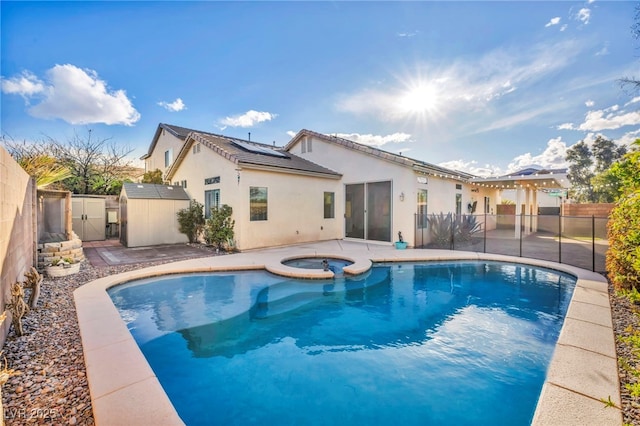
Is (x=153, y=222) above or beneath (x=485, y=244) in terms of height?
above

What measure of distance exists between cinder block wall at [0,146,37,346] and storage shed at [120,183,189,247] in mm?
5629

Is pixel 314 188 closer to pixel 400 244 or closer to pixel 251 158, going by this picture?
pixel 251 158

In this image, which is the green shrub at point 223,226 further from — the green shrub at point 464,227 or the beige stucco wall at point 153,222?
the green shrub at point 464,227

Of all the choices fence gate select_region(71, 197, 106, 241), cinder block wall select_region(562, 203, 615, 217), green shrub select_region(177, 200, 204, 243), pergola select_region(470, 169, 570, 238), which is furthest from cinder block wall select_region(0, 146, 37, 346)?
cinder block wall select_region(562, 203, 615, 217)

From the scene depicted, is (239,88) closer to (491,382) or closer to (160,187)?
(160,187)

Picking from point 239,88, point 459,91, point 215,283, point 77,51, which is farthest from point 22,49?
point 459,91

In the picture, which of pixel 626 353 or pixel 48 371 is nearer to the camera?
pixel 48 371

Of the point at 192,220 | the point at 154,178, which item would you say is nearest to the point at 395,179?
the point at 192,220

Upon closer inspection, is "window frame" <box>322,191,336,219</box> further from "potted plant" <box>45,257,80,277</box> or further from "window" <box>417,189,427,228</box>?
"potted plant" <box>45,257,80,277</box>

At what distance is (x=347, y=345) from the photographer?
15.3ft

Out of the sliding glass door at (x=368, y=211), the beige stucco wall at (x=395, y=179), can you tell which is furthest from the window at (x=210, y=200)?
the sliding glass door at (x=368, y=211)

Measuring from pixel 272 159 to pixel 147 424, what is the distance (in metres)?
11.0

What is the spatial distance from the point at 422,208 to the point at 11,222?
492 inches

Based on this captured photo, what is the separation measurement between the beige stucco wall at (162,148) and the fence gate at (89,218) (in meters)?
6.40
